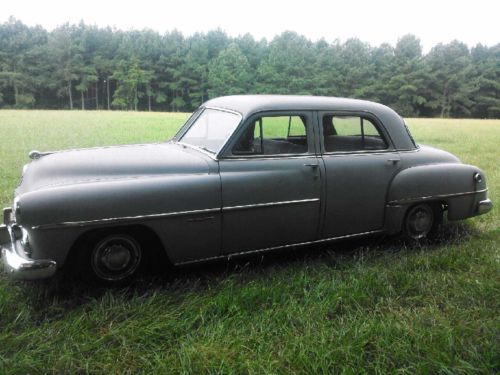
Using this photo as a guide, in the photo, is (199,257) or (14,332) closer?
(14,332)

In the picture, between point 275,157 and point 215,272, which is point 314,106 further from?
point 215,272

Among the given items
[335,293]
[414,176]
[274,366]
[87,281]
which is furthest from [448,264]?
[87,281]

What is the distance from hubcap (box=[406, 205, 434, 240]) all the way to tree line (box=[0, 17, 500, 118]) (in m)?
→ 9.28

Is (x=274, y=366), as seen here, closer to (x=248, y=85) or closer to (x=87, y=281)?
(x=87, y=281)

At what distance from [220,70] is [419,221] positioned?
37.3 feet

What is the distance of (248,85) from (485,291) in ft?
35.9

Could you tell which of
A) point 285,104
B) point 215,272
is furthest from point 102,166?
point 285,104

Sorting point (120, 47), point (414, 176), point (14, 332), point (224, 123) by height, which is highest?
point (120, 47)

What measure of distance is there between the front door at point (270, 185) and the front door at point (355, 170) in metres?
0.16

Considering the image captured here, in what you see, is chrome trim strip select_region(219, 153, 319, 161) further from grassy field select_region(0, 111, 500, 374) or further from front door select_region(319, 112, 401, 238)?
grassy field select_region(0, 111, 500, 374)

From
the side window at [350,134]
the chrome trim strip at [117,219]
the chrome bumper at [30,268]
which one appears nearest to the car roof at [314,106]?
the side window at [350,134]

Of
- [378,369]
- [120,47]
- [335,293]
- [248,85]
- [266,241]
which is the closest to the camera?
[378,369]

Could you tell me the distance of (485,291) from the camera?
3426 mm

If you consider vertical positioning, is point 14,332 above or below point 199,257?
below
